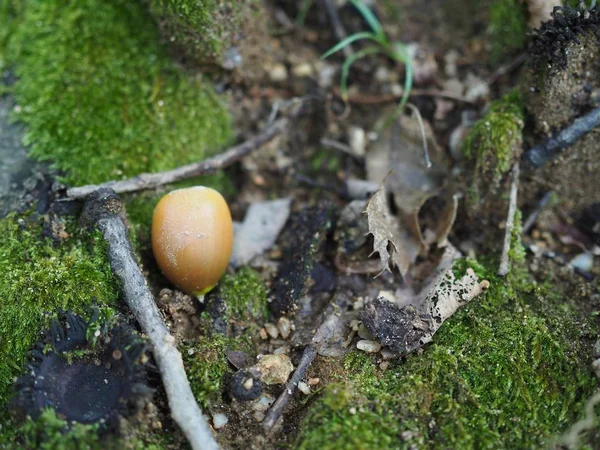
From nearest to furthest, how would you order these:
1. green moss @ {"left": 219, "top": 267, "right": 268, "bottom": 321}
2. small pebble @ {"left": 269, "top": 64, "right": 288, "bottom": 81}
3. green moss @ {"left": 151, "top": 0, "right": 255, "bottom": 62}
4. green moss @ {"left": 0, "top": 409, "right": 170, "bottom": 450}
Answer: green moss @ {"left": 0, "top": 409, "right": 170, "bottom": 450}
green moss @ {"left": 219, "top": 267, "right": 268, "bottom": 321}
green moss @ {"left": 151, "top": 0, "right": 255, "bottom": 62}
small pebble @ {"left": 269, "top": 64, "right": 288, "bottom": 81}

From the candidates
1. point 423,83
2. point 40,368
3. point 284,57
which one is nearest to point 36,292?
point 40,368

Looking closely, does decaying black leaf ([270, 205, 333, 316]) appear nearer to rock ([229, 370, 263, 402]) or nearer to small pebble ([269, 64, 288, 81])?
rock ([229, 370, 263, 402])

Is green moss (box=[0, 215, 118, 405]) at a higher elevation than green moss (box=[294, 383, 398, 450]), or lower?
lower

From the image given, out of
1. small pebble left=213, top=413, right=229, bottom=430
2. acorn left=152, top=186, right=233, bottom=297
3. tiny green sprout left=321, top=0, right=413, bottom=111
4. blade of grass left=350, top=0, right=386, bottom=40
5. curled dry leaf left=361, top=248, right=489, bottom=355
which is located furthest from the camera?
blade of grass left=350, top=0, right=386, bottom=40

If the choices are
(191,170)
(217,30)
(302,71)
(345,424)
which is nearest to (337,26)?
(302,71)

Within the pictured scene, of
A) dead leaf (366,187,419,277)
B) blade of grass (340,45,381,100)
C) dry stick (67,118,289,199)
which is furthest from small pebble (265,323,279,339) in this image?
blade of grass (340,45,381,100)
